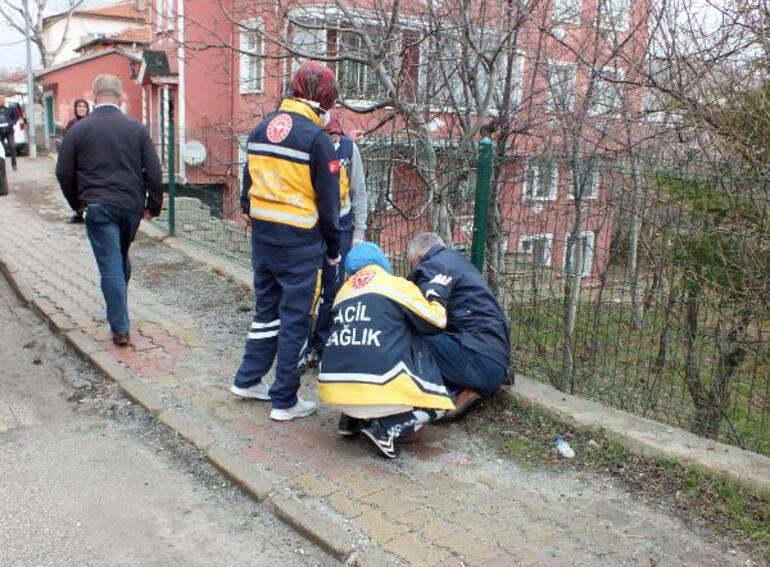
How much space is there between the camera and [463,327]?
13.7 ft

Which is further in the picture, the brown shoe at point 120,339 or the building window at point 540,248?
the brown shoe at point 120,339

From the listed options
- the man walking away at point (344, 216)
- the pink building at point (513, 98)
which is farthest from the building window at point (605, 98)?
the man walking away at point (344, 216)

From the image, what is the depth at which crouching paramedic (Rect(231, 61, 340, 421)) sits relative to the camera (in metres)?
3.88

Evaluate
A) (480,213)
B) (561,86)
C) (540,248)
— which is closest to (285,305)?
(480,213)

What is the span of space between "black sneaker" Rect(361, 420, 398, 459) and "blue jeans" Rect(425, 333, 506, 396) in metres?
0.52

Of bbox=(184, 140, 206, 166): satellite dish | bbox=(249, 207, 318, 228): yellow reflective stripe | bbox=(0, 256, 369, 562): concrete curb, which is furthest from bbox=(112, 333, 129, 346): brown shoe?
bbox=(184, 140, 206, 166): satellite dish

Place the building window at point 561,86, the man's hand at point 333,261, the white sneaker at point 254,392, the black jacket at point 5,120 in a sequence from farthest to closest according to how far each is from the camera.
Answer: the black jacket at point 5,120 < the building window at point 561,86 < the white sneaker at point 254,392 < the man's hand at point 333,261

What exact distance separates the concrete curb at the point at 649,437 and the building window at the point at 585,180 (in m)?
1.21

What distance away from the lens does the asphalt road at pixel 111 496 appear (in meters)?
3.08

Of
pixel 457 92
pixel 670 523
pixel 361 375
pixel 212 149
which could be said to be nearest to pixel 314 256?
pixel 361 375

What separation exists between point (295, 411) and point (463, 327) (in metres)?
1.08

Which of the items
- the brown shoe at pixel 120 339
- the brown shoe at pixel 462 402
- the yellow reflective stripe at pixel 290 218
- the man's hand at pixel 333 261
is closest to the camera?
the yellow reflective stripe at pixel 290 218

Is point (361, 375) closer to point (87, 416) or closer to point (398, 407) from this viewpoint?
point (398, 407)

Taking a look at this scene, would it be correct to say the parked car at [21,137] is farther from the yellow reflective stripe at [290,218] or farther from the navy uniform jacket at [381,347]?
the navy uniform jacket at [381,347]
